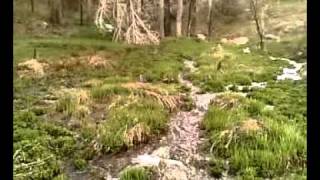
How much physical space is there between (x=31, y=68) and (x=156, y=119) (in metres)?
6.25

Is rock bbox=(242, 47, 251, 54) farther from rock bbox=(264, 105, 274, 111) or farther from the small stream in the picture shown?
the small stream

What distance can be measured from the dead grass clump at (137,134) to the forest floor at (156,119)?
0.02 m

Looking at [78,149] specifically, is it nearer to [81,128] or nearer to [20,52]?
[81,128]

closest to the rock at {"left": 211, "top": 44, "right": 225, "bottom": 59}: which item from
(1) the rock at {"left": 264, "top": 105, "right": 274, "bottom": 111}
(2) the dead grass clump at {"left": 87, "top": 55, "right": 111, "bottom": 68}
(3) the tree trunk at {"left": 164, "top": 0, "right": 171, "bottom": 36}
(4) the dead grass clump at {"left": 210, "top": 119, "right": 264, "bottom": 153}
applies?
(2) the dead grass clump at {"left": 87, "top": 55, "right": 111, "bottom": 68}

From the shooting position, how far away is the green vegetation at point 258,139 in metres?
6.47

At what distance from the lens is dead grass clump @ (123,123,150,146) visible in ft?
24.4

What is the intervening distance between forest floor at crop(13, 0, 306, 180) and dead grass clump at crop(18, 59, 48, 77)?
0.03 metres

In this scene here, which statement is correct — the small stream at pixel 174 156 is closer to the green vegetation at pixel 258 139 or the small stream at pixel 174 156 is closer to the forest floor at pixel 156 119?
the forest floor at pixel 156 119

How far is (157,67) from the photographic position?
13.9 metres

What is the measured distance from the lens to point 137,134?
25.0ft

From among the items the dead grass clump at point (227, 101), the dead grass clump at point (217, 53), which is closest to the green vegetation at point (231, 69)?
the dead grass clump at point (217, 53)

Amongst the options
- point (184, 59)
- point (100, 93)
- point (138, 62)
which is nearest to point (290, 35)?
point (184, 59)
